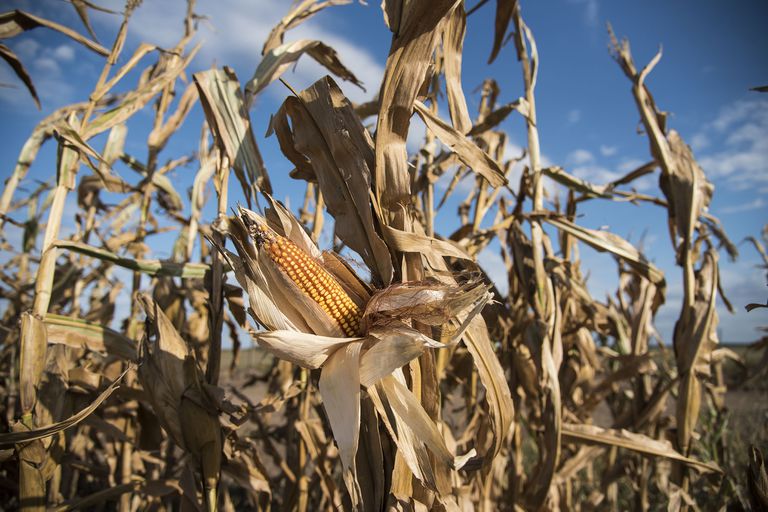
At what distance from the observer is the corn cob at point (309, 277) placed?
1302mm

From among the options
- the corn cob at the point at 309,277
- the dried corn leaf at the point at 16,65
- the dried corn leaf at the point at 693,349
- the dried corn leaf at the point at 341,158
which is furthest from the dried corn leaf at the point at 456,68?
the dried corn leaf at the point at 16,65

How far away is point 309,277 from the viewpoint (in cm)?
131

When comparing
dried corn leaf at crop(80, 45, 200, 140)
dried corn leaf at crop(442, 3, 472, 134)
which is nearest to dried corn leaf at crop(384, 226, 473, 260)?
dried corn leaf at crop(442, 3, 472, 134)

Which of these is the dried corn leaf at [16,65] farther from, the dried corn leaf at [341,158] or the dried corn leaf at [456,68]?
the dried corn leaf at [456,68]

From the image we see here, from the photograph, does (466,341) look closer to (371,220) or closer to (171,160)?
(371,220)

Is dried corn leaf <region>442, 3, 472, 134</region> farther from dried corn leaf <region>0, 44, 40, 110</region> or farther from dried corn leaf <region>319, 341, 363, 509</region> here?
dried corn leaf <region>0, 44, 40, 110</region>

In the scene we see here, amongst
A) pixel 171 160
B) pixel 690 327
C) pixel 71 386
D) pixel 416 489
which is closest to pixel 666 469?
pixel 690 327

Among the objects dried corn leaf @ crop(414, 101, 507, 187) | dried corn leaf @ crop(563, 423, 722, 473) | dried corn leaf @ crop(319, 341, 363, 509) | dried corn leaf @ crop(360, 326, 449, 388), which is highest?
dried corn leaf @ crop(414, 101, 507, 187)

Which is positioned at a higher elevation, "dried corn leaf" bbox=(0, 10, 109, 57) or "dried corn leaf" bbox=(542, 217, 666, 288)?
"dried corn leaf" bbox=(0, 10, 109, 57)

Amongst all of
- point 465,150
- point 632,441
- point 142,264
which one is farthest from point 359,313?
point 632,441

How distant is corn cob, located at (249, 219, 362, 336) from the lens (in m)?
1.30

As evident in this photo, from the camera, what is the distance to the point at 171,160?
13.4 ft

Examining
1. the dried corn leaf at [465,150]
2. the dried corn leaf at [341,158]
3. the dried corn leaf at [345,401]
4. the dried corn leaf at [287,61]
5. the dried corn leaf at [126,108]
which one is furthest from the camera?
the dried corn leaf at [126,108]

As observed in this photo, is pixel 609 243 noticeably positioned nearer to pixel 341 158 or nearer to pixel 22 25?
pixel 341 158
